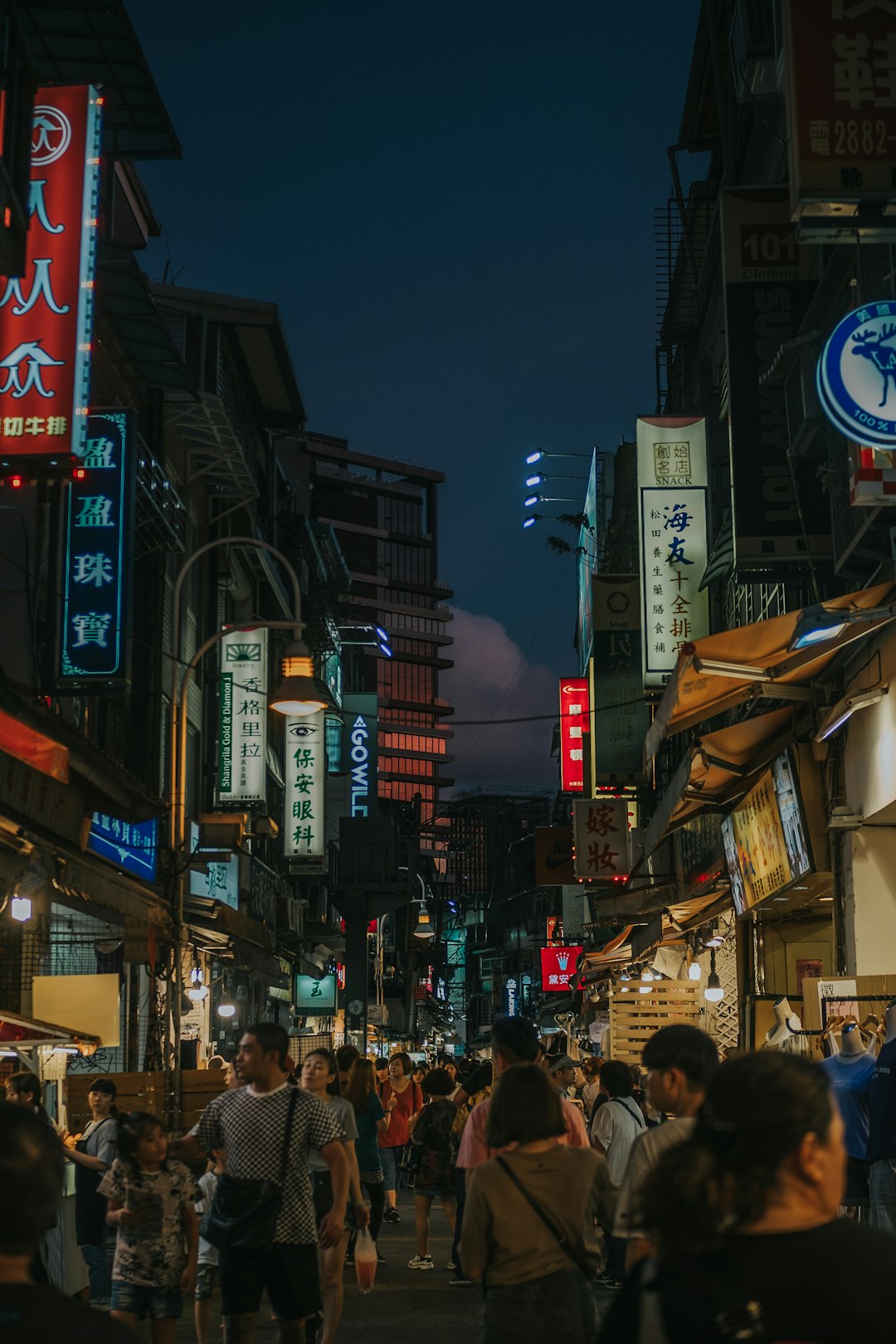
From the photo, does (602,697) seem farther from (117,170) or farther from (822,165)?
(822,165)

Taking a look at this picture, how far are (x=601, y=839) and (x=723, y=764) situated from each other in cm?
1428

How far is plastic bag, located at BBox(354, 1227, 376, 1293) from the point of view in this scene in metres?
9.93

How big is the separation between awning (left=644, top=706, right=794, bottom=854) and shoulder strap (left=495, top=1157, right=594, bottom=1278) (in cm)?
941

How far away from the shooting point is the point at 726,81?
67.6 feet

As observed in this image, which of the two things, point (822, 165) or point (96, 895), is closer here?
point (822, 165)

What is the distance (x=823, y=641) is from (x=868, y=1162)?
3.57m

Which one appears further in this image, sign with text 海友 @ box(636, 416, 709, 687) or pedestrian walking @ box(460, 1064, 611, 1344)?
sign with text 海友 @ box(636, 416, 709, 687)

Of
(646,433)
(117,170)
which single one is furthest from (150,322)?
(646,433)

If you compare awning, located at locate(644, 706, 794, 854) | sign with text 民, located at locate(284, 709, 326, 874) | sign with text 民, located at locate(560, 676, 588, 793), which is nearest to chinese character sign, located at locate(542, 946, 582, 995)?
sign with text 民, located at locate(284, 709, 326, 874)

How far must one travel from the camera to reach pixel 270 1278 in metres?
7.57

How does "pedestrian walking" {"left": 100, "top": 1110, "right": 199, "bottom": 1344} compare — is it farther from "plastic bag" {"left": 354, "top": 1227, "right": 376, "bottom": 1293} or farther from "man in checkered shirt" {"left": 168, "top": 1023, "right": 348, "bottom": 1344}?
"plastic bag" {"left": 354, "top": 1227, "right": 376, "bottom": 1293}

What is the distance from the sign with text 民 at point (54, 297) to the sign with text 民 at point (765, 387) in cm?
565

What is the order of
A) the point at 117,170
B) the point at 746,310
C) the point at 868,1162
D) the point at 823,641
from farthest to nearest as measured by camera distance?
the point at 117,170 → the point at 746,310 → the point at 823,641 → the point at 868,1162

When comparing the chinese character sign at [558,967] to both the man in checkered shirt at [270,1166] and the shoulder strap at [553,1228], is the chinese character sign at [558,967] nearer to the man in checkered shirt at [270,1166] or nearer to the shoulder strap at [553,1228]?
the man in checkered shirt at [270,1166]
